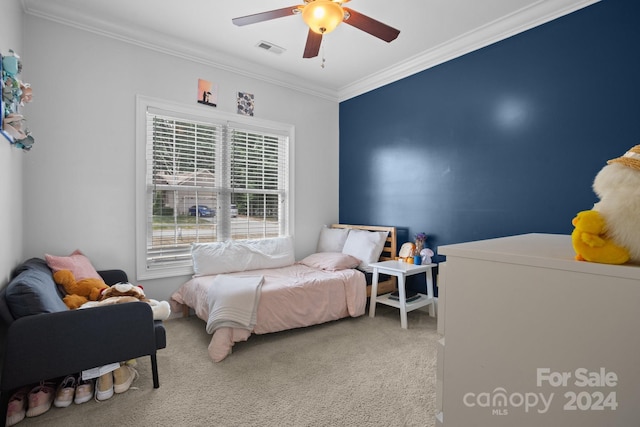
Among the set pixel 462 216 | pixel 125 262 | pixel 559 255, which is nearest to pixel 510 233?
pixel 462 216

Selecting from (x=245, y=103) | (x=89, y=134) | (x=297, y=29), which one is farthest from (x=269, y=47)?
(x=89, y=134)

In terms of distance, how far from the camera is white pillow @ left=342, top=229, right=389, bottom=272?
3.69m

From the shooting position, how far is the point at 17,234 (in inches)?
93.8

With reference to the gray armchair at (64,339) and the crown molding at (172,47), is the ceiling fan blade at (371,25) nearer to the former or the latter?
the crown molding at (172,47)

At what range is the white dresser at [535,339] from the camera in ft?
2.07

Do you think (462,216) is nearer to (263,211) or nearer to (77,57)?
(263,211)

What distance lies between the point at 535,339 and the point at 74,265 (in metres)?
2.95

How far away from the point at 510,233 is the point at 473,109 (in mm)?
1236

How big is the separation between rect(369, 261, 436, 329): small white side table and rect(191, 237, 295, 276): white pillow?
1102mm

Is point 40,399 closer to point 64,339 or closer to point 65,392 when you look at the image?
point 65,392

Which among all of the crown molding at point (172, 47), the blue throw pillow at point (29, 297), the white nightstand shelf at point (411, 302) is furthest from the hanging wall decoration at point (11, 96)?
the white nightstand shelf at point (411, 302)

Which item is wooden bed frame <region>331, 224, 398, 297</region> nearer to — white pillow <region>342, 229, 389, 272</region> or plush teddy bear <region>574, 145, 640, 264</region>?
white pillow <region>342, 229, 389, 272</region>

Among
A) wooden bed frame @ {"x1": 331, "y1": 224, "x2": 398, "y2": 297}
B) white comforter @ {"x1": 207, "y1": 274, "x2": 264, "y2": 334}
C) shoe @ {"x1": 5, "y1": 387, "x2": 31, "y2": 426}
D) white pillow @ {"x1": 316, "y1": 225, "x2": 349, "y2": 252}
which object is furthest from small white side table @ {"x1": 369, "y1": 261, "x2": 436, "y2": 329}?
shoe @ {"x1": 5, "y1": 387, "x2": 31, "y2": 426}

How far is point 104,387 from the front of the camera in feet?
6.37
